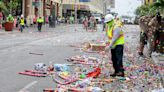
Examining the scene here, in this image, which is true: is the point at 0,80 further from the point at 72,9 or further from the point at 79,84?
the point at 72,9

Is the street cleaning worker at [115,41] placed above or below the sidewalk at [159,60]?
above

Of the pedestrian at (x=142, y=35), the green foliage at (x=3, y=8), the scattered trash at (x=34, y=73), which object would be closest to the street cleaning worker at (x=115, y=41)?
the scattered trash at (x=34, y=73)

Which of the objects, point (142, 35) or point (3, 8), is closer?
point (142, 35)

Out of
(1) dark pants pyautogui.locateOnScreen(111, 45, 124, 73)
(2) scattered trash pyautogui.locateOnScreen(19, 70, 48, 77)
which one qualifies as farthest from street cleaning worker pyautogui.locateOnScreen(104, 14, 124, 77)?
(2) scattered trash pyautogui.locateOnScreen(19, 70, 48, 77)

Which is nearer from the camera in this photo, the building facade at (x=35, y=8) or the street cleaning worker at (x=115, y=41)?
the street cleaning worker at (x=115, y=41)

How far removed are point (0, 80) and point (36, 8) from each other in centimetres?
6318

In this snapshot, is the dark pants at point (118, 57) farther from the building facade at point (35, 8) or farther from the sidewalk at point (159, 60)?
the building facade at point (35, 8)

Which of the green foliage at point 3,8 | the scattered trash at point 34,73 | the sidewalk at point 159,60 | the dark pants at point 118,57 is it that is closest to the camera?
the dark pants at point 118,57

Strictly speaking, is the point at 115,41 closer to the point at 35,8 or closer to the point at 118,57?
the point at 118,57

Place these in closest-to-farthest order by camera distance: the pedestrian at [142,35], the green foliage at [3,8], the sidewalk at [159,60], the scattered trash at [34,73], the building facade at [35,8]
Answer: the scattered trash at [34,73] → the sidewalk at [159,60] → the pedestrian at [142,35] → the green foliage at [3,8] → the building facade at [35,8]

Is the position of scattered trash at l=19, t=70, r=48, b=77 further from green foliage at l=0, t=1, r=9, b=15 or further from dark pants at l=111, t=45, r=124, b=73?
green foliage at l=0, t=1, r=9, b=15

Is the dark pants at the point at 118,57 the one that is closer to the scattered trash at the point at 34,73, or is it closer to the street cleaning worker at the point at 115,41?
the street cleaning worker at the point at 115,41

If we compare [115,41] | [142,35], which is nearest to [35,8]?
[142,35]

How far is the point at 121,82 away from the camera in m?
12.2
